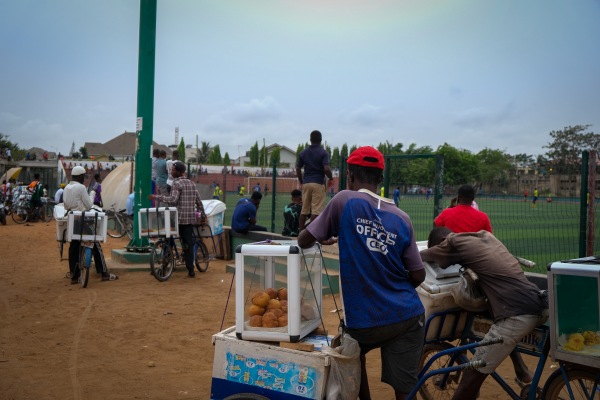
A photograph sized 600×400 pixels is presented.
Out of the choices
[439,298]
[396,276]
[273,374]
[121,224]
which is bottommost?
[121,224]

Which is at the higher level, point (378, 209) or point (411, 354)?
point (378, 209)

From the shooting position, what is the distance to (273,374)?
3.47 meters

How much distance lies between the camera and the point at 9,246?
16094 mm

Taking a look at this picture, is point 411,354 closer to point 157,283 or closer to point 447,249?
point 447,249

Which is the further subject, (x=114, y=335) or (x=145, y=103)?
(x=145, y=103)

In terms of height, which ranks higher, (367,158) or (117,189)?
(367,158)

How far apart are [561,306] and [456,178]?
682cm

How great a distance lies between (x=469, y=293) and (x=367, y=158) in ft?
4.73

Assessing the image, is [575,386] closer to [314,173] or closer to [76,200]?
[314,173]

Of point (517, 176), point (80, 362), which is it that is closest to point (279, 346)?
point (80, 362)

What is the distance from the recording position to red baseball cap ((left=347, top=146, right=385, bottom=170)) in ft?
11.3

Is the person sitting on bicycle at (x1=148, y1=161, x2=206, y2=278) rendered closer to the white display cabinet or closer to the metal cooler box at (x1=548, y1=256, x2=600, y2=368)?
the white display cabinet

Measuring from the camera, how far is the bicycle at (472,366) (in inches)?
143

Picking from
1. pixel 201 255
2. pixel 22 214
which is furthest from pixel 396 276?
pixel 22 214
